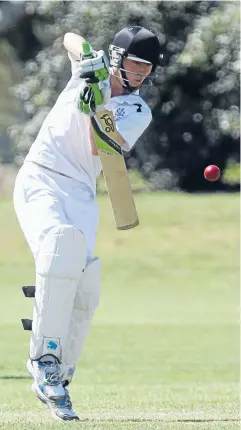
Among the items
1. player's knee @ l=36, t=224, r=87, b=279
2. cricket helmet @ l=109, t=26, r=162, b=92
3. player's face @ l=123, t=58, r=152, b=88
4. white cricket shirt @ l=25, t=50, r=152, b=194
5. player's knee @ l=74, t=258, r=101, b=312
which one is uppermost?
cricket helmet @ l=109, t=26, r=162, b=92

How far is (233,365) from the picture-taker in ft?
29.9

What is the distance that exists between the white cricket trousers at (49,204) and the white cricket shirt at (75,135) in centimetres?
4

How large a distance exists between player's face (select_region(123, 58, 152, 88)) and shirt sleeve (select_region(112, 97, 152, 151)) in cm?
8

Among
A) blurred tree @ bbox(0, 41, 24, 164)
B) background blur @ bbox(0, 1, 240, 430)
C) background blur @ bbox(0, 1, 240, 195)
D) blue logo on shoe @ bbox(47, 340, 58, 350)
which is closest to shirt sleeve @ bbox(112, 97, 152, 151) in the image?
background blur @ bbox(0, 1, 240, 430)

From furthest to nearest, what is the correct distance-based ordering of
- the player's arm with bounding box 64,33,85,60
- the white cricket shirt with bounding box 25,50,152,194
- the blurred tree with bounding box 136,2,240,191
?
the blurred tree with bounding box 136,2,240,191 < the player's arm with bounding box 64,33,85,60 < the white cricket shirt with bounding box 25,50,152,194

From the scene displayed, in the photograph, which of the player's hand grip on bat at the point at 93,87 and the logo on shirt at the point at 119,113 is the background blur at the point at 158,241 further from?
the player's hand grip on bat at the point at 93,87

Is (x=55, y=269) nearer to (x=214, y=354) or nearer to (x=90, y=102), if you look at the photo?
(x=90, y=102)

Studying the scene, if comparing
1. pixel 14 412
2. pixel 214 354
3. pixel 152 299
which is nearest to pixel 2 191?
pixel 152 299

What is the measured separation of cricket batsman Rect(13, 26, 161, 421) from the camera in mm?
5113

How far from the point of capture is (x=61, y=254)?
507cm

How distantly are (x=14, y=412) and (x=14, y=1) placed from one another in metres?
22.3

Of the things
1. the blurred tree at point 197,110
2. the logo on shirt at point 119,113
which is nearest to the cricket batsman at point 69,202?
the logo on shirt at point 119,113

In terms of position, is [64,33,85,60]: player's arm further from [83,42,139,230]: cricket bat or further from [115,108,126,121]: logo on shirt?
[115,108,126,121]: logo on shirt

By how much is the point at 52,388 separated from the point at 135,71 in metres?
1.38
